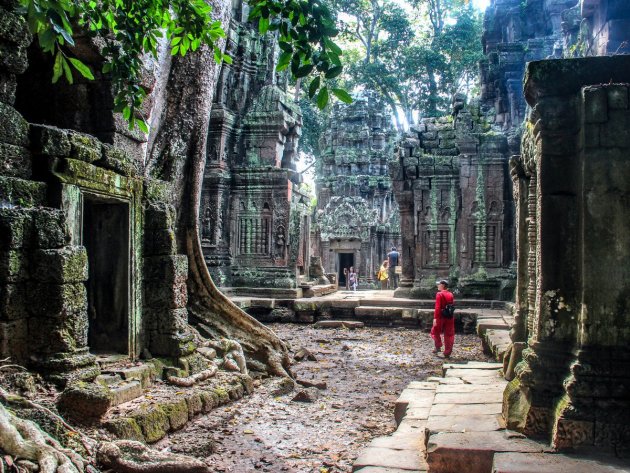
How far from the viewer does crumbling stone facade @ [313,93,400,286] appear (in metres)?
27.3

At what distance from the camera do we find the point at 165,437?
184 inches

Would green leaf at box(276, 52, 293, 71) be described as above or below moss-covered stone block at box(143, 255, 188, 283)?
above

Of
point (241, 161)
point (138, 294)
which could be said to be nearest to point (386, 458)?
point (138, 294)

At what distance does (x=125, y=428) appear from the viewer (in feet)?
13.7

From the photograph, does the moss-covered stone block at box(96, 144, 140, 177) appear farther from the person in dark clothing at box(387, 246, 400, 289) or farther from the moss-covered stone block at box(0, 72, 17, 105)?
the person in dark clothing at box(387, 246, 400, 289)

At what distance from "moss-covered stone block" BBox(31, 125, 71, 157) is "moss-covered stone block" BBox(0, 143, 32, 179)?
0.35ft

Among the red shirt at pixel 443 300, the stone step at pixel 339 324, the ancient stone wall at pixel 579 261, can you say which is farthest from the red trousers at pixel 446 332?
the ancient stone wall at pixel 579 261

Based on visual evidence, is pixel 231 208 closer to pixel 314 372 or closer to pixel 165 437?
pixel 314 372

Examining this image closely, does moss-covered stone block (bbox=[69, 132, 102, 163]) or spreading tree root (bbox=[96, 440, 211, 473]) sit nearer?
spreading tree root (bbox=[96, 440, 211, 473])

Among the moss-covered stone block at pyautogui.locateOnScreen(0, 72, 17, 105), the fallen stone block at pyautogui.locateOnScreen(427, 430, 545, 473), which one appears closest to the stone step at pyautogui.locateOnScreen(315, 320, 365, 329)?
the moss-covered stone block at pyautogui.locateOnScreen(0, 72, 17, 105)

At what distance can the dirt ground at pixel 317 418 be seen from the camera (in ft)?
14.6

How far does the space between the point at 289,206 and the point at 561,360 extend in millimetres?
10884

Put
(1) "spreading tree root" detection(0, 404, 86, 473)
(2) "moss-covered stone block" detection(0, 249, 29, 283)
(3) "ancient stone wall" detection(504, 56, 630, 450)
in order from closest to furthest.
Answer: (1) "spreading tree root" detection(0, 404, 86, 473) < (3) "ancient stone wall" detection(504, 56, 630, 450) < (2) "moss-covered stone block" detection(0, 249, 29, 283)

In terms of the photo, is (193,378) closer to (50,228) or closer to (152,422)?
(152,422)
